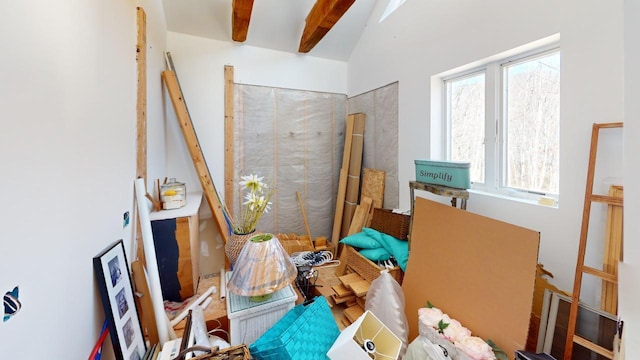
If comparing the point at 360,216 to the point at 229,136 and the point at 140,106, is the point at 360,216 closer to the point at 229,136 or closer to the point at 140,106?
the point at 229,136

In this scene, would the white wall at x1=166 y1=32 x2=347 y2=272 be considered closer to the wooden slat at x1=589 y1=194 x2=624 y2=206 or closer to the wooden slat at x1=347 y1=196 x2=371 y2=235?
the wooden slat at x1=347 y1=196 x2=371 y2=235

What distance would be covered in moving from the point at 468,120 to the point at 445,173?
0.79 m

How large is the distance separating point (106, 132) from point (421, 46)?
2.72 metres

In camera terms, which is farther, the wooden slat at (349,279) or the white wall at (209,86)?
the white wall at (209,86)

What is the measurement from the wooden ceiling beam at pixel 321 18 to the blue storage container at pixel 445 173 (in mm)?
1654

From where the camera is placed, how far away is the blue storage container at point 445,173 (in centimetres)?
189

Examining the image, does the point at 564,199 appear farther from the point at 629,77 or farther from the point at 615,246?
the point at 629,77

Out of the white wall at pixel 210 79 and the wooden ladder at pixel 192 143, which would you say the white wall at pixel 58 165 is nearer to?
the wooden ladder at pixel 192 143

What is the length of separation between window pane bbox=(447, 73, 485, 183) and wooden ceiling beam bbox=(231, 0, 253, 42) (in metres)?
2.11

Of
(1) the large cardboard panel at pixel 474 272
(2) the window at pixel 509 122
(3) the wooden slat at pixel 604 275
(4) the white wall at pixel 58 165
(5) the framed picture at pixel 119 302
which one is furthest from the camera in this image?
(2) the window at pixel 509 122

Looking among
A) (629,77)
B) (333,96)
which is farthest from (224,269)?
(629,77)

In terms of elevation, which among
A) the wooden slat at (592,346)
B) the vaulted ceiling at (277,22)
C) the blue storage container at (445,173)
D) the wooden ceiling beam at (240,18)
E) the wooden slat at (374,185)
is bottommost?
the wooden slat at (592,346)

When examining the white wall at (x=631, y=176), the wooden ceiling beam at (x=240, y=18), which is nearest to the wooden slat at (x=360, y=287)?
the white wall at (x=631, y=176)

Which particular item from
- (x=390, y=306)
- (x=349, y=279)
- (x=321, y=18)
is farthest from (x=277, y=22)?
(x=390, y=306)
